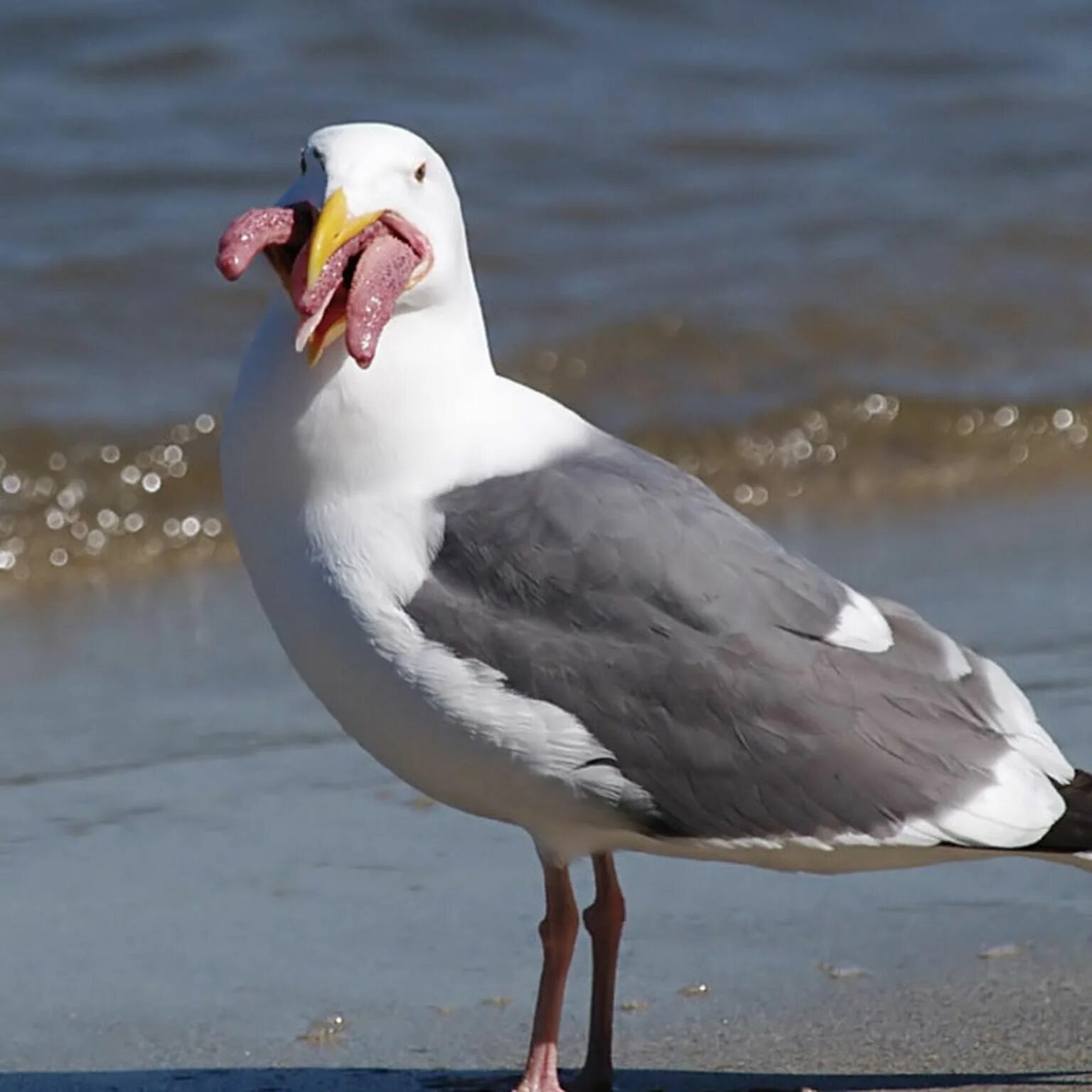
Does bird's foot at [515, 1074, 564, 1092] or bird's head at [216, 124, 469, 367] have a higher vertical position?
bird's head at [216, 124, 469, 367]

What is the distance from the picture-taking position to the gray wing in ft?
11.8

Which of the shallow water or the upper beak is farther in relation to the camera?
the shallow water

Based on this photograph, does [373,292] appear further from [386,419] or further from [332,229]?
[386,419]

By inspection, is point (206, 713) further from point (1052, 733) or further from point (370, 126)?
point (370, 126)

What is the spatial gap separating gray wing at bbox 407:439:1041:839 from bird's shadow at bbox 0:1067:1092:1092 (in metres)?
0.42

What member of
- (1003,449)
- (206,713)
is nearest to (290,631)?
(206,713)

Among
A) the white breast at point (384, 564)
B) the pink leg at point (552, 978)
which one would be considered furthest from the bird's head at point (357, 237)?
the pink leg at point (552, 978)

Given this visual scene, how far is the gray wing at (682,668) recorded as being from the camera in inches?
142

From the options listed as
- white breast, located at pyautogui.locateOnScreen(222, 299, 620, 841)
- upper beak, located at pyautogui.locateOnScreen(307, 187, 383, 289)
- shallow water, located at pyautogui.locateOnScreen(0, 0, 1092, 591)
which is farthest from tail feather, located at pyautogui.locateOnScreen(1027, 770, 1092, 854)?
shallow water, located at pyautogui.locateOnScreen(0, 0, 1092, 591)

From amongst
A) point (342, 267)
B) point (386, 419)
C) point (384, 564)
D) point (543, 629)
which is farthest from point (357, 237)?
point (543, 629)

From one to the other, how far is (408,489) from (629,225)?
235 inches

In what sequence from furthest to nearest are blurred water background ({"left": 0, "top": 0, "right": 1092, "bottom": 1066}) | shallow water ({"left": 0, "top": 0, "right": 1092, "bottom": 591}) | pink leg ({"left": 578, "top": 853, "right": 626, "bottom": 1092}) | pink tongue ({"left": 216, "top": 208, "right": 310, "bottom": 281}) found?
shallow water ({"left": 0, "top": 0, "right": 1092, "bottom": 591}), blurred water background ({"left": 0, "top": 0, "right": 1092, "bottom": 1066}), pink leg ({"left": 578, "top": 853, "right": 626, "bottom": 1092}), pink tongue ({"left": 216, "top": 208, "right": 310, "bottom": 281})

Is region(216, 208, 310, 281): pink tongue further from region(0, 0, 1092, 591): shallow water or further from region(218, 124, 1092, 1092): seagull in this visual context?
region(0, 0, 1092, 591): shallow water

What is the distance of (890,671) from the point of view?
372cm
